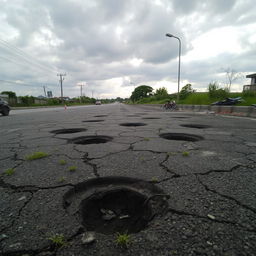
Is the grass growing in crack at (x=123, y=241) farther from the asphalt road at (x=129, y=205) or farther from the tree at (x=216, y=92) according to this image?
the tree at (x=216, y=92)

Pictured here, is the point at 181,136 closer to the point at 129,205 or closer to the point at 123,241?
the point at 129,205

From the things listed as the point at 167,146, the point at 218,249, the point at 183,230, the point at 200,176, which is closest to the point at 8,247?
the point at 183,230

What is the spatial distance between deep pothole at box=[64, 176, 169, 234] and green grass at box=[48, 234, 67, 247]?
18cm

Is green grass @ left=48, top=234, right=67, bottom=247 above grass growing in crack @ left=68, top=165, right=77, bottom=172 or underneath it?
underneath

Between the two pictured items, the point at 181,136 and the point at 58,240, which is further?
the point at 181,136

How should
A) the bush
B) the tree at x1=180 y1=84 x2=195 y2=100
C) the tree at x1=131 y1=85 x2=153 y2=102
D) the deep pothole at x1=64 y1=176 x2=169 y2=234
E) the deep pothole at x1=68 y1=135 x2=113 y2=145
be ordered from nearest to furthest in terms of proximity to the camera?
the deep pothole at x1=64 y1=176 x2=169 y2=234 < the deep pothole at x1=68 y1=135 x2=113 y2=145 < the bush < the tree at x1=180 y1=84 x2=195 y2=100 < the tree at x1=131 y1=85 x2=153 y2=102

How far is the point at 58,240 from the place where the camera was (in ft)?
3.05

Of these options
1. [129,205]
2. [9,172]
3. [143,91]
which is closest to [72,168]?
[9,172]

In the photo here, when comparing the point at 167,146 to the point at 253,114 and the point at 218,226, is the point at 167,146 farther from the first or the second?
the point at 253,114

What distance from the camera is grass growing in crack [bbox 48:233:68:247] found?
0.92 meters

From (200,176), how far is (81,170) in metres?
1.52

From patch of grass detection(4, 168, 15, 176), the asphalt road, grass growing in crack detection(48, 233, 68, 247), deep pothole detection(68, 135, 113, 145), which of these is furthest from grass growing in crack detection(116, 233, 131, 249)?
deep pothole detection(68, 135, 113, 145)

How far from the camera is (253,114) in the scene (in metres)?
8.52

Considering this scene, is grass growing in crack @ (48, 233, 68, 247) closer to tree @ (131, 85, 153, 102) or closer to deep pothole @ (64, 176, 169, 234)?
deep pothole @ (64, 176, 169, 234)
